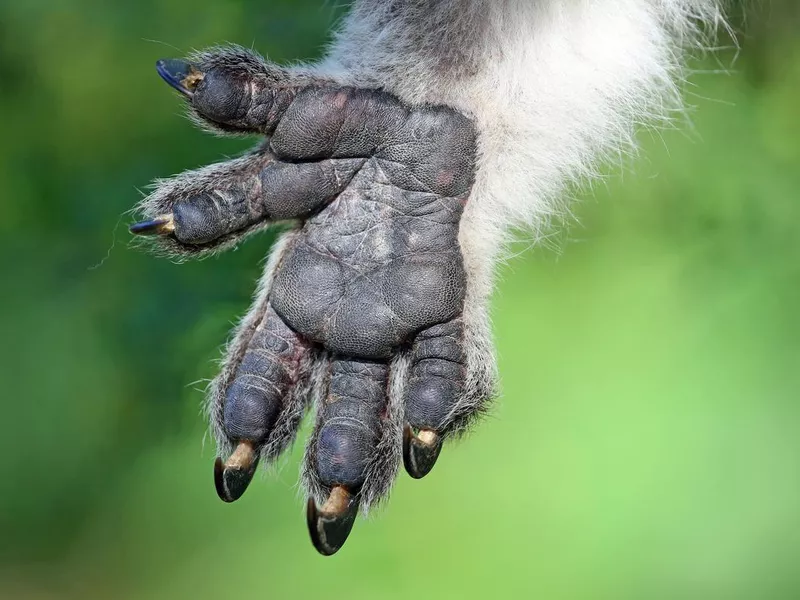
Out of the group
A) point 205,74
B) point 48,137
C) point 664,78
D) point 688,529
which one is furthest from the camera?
point 48,137

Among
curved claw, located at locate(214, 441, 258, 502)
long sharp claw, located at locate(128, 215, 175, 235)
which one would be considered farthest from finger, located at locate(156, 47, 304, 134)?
curved claw, located at locate(214, 441, 258, 502)

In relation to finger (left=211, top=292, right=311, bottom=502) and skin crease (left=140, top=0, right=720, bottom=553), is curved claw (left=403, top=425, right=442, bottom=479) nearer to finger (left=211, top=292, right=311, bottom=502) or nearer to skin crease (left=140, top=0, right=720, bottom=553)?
skin crease (left=140, top=0, right=720, bottom=553)

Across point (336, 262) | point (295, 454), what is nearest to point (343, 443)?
point (336, 262)

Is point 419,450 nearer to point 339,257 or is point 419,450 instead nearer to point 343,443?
point 343,443

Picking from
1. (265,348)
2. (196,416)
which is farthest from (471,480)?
(265,348)

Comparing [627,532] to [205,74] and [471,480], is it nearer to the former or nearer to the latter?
[471,480]

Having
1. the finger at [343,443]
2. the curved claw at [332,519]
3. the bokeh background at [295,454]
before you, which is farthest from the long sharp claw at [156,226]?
the bokeh background at [295,454]
